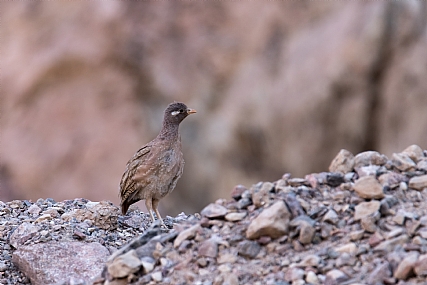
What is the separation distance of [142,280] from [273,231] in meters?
0.94

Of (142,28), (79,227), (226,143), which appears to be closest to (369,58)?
(226,143)

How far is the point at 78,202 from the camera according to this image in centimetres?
770

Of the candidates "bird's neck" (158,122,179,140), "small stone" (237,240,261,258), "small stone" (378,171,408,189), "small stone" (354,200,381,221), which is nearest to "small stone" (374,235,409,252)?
"small stone" (354,200,381,221)

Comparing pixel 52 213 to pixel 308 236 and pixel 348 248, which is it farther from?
pixel 348 248

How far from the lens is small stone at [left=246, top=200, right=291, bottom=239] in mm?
4078

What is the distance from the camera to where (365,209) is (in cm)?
418

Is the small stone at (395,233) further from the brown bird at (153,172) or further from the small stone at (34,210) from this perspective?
the small stone at (34,210)

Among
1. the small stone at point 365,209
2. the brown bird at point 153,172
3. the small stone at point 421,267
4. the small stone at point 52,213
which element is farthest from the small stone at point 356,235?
the small stone at point 52,213

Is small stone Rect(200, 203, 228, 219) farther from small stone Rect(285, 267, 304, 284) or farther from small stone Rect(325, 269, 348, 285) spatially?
small stone Rect(325, 269, 348, 285)

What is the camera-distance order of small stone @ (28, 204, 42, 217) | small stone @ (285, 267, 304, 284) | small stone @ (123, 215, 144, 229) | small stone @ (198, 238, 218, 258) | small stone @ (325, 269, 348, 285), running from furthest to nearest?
small stone @ (28, 204, 42, 217) < small stone @ (123, 215, 144, 229) < small stone @ (198, 238, 218, 258) < small stone @ (285, 267, 304, 284) < small stone @ (325, 269, 348, 285)

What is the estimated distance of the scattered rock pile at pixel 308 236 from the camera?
379cm

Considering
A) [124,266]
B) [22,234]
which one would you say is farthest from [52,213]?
[124,266]

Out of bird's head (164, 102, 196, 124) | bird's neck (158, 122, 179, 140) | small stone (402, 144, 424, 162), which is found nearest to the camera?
Result: small stone (402, 144, 424, 162)

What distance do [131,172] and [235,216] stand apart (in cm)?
347
